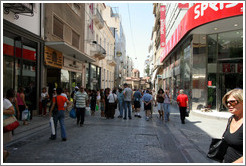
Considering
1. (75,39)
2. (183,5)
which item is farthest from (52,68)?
(183,5)

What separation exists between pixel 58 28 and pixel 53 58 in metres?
2.08

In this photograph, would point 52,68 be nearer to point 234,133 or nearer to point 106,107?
point 106,107

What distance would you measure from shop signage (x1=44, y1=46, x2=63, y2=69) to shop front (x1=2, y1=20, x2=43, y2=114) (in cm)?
68

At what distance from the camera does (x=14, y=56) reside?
35.7 feet

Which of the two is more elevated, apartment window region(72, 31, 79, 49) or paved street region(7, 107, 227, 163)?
apartment window region(72, 31, 79, 49)

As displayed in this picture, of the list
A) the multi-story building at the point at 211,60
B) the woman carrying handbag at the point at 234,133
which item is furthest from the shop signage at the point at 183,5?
the woman carrying handbag at the point at 234,133

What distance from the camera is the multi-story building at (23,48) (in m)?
10.0

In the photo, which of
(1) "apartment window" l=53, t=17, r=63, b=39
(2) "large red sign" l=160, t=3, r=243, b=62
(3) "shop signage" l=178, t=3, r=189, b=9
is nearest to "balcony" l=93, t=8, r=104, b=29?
(1) "apartment window" l=53, t=17, r=63, b=39

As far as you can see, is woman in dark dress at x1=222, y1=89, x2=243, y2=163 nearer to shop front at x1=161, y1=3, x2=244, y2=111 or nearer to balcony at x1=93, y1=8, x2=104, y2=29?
shop front at x1=161, y1=3, x2=244, y2=111

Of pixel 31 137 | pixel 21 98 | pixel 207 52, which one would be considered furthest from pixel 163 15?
pixel 31 137

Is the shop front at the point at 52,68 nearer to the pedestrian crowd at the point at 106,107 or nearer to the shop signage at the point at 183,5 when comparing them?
the pedestrian crowd at the point at 106,107

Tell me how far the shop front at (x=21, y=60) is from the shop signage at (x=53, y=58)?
0.68m

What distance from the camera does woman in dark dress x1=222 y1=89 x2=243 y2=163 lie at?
264 cm

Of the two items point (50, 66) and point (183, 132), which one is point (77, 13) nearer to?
point (50, 66)
